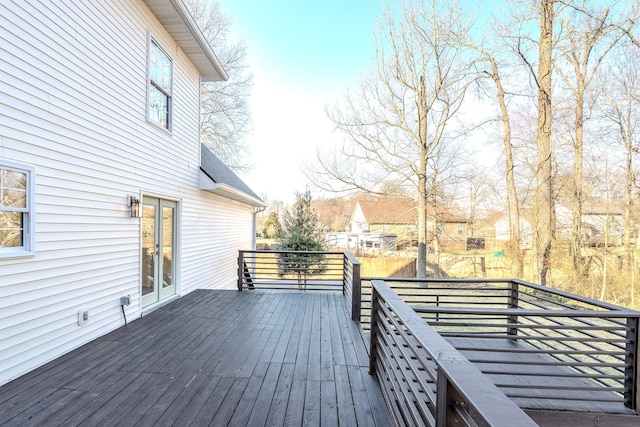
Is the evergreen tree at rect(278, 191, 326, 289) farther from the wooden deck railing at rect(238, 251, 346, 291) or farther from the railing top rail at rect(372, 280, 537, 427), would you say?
the railing top rail at rect(372, 280, 537, 427)

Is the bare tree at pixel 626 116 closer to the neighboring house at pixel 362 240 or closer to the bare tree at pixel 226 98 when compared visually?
the neighboring house at pixel 362 240

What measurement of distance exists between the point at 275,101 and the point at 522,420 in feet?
49.5

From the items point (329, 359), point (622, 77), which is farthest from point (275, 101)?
point (329, 359)

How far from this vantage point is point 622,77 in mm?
8164

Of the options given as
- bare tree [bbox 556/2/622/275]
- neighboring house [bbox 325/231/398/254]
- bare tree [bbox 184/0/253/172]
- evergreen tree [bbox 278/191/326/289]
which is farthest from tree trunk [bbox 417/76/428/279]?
bare tree [bbox 184/0/253/172]

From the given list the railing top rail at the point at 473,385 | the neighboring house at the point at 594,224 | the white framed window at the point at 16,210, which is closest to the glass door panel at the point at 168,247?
the white framed window at the point at 16,210

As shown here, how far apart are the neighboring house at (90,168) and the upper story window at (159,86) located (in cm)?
3

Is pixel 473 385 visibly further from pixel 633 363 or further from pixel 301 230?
pixel 301 230

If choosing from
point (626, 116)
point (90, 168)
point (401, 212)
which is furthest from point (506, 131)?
point (90, 168)

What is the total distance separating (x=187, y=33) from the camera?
4867 mm

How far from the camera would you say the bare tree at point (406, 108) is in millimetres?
9258

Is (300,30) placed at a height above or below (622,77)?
above

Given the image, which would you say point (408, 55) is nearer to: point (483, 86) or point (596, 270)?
point (483, 86)

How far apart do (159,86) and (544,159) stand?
29.5 feet
